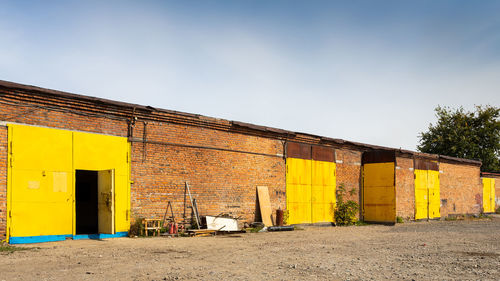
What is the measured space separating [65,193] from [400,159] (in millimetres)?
Result: 16569

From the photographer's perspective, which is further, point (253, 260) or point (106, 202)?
point (106, 202)

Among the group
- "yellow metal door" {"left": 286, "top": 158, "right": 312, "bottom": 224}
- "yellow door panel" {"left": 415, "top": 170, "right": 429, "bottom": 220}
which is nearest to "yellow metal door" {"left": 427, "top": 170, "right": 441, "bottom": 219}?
"yellow door panel" {"left": 415, "top": 170, "right": 429, "bottom": 220}

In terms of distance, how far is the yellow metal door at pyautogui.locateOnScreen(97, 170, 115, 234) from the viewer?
41.2 ft

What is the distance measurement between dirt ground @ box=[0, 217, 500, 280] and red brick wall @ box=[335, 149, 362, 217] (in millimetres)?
8761

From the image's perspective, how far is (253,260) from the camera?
8.77 meters

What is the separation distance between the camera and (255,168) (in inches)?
→ 677

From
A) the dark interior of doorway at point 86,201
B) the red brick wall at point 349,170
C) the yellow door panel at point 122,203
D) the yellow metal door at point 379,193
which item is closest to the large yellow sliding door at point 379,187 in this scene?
the yellow metal door at point 379,193

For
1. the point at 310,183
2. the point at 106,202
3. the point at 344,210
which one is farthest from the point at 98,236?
the point at 344,210

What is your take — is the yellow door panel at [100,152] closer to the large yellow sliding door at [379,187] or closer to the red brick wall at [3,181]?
the red brick wall at [3,181]

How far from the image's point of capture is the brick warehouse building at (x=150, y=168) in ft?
36.3

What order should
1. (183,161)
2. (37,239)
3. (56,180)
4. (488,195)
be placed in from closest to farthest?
(37,239), (56,180), (183,161), (488,195)

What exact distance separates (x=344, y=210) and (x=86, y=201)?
11118 mm

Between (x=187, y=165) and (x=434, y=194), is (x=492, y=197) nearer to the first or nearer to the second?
(x=434, y=194)

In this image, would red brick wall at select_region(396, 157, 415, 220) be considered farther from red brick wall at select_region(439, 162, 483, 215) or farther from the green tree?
the green tree
